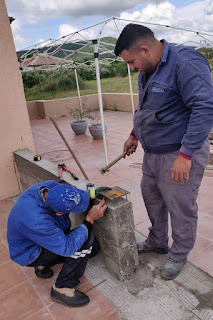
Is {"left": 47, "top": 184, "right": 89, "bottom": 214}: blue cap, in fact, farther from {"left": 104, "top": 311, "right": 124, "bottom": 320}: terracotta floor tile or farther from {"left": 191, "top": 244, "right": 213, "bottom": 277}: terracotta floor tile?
{"left": 191, "top": 244, "right": 213, "bottom": 277}: terracotta floor tile

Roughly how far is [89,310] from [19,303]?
57 cm

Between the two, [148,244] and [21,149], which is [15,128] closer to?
[21,149]

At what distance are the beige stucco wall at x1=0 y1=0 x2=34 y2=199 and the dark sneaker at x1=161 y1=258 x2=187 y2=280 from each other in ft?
8.98

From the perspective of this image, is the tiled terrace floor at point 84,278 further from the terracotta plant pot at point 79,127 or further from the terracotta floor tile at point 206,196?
the terracotta plant pot at point 79,127

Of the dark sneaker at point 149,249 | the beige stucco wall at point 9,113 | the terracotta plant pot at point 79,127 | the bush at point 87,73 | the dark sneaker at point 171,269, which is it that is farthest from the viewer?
the bush at point 87,73

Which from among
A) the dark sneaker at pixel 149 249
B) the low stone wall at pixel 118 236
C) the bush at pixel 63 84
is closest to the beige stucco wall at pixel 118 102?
the bush at pixel 63 84

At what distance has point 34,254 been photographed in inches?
80.2

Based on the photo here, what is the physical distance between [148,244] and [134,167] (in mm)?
2365

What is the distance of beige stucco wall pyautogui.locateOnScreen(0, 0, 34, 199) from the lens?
11.7ft

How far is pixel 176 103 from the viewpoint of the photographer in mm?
1743

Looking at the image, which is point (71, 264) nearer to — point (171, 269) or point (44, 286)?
point (44, 286)

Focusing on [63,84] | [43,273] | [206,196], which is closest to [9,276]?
[43,273]

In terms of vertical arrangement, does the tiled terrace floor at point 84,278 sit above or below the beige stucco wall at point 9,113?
below

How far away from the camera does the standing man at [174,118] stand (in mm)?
1581
